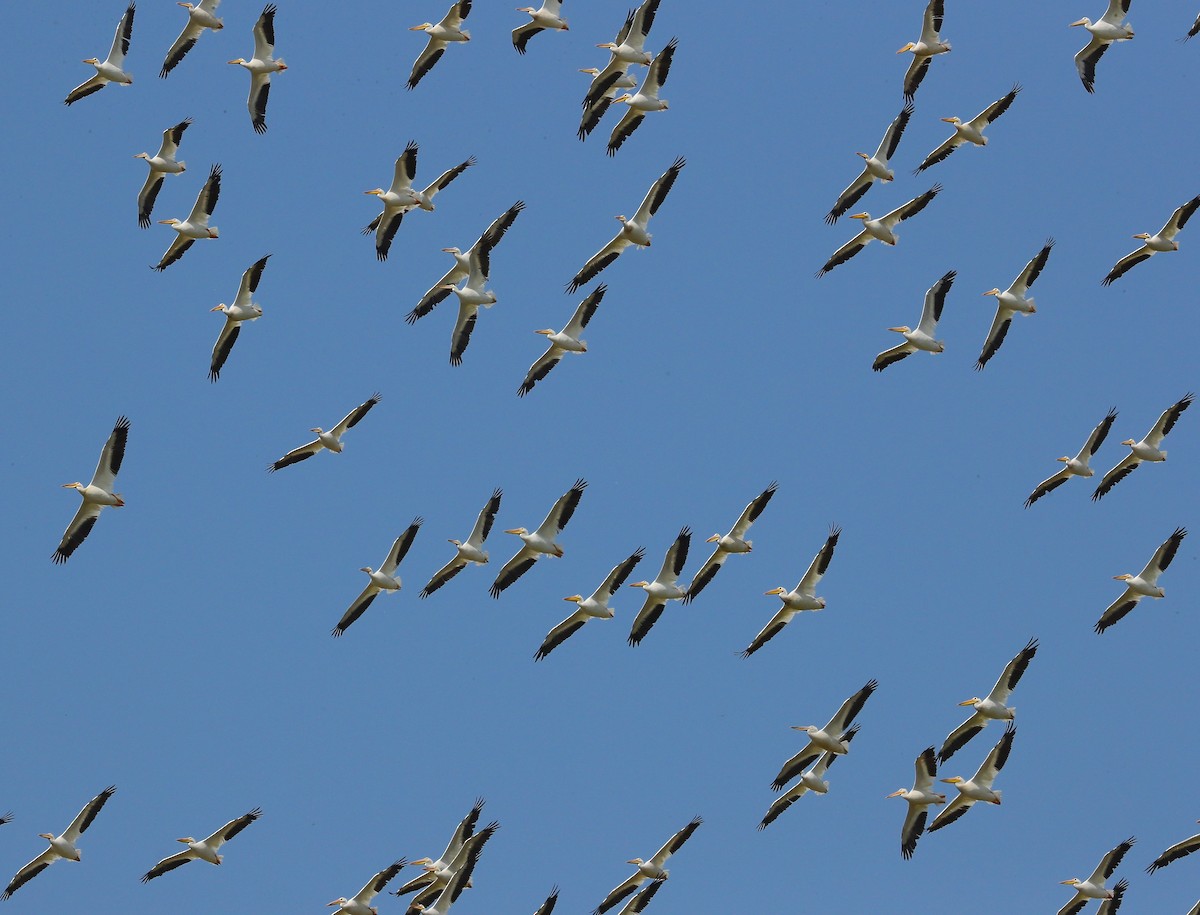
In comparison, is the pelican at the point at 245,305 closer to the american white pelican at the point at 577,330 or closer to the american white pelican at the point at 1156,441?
the american white pelican at the point at 577,330

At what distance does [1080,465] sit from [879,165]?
6.58m

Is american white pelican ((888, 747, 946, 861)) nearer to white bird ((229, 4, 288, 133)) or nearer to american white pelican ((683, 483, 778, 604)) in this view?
american white pelican ((683, 483, 778, 604))

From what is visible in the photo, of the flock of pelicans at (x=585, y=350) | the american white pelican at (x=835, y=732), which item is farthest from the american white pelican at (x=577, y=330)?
the american white pelican at (x=835, y=732)

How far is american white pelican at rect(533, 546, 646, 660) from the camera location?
3158cm

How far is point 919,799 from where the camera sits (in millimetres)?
31672

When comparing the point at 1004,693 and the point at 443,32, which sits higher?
the point at 443,32

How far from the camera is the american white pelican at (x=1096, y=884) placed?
3256cm

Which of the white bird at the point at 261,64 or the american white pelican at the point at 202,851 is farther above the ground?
the white bird at the point at 261,64

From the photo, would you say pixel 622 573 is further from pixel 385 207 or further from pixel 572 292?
pixel 385 207

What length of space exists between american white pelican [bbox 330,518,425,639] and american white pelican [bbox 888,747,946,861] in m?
9.44

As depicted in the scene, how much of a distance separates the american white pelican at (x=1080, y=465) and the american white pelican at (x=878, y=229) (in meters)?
4.93

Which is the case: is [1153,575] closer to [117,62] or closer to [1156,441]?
[1156,441]

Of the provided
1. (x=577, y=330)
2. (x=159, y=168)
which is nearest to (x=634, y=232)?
(x=577, y=330)

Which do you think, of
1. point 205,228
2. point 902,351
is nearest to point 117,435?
point 205,228
